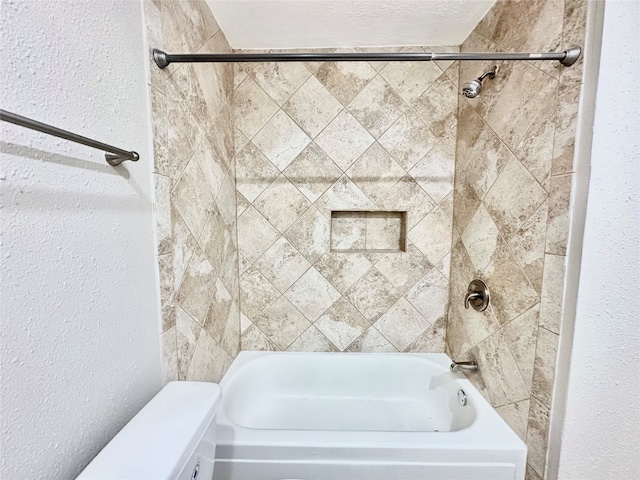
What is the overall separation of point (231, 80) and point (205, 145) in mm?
592

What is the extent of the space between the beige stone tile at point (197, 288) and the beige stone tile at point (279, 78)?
103 cm

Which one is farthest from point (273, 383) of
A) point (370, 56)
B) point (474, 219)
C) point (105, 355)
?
point (370, 56)

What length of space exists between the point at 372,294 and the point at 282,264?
581 mm

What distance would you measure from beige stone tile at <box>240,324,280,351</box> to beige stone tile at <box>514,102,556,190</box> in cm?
159

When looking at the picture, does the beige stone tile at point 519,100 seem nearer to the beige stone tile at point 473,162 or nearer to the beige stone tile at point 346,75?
the beige stone tile at point 473,162

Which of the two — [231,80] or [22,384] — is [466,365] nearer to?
[22,384]

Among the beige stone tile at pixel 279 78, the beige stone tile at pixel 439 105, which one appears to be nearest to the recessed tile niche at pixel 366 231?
the beige stone tile at pixel 439 105

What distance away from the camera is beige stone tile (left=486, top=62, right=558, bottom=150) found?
954mm

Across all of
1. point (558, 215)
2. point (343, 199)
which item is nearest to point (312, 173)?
point (343, 199)

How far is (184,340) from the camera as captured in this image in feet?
3.37

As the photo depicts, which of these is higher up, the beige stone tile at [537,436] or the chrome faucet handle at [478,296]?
the chrome faucet handle at [478,296]

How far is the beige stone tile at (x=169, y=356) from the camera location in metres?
0.89

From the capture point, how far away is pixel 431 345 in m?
1.72

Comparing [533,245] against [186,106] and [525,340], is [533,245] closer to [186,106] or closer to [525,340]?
[525,340]
